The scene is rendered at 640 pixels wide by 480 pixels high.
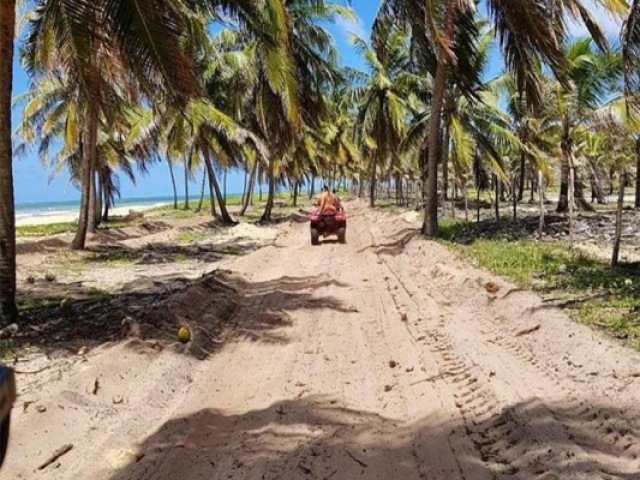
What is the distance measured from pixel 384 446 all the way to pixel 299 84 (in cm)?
1183

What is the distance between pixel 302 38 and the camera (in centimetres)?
2220

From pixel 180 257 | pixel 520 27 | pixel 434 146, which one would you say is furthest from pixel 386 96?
pixel 520 27

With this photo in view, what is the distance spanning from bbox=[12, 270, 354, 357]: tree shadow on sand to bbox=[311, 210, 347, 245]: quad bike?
634cm

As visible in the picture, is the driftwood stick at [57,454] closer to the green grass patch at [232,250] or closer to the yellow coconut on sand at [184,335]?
the yellow coconut on sand at [184,335]

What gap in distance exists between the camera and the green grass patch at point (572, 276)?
22.6ft

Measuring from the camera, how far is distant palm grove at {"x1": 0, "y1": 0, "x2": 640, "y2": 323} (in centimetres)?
750

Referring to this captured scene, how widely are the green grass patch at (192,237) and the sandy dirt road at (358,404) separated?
42.8ft

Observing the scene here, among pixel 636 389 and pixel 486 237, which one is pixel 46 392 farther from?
pixel 486 237

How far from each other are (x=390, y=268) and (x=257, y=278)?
2742 millimetres

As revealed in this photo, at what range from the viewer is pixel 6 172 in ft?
23.7

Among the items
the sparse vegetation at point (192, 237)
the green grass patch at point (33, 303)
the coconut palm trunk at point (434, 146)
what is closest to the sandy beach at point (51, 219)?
the sparse vegetation at point (192, 237)

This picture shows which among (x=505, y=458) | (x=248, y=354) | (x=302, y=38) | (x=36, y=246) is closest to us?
(x=505, y=458)

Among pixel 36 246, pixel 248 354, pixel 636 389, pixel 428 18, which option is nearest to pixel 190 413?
pixel 248 354

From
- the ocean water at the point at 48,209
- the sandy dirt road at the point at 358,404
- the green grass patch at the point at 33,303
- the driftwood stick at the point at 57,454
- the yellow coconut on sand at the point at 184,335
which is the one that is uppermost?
the yellow coconut on sand at the point at 184,335
